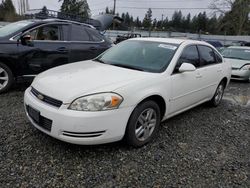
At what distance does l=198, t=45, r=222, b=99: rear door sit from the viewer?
180 inches

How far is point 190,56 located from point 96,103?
219 centimetres

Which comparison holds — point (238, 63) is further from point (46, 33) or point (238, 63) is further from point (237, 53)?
point (46, 33)

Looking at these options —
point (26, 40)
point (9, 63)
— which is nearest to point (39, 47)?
point (26, 40)

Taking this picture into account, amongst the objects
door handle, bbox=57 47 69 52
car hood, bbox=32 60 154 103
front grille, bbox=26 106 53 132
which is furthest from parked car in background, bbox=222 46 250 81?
front grille, bbox=26 106 53 132

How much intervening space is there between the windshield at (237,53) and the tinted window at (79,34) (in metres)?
6.52

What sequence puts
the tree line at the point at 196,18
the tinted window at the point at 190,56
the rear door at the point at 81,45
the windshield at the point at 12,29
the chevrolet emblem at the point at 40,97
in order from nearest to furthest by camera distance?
the chevrolet emblem at the point at 40,97, the tinted window at the point at 190,56, the windshield at the point at 12,29, the rear door at the point at 81,45, the tree line at the point at 196,18

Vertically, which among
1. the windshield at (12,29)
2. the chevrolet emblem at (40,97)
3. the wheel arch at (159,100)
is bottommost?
the wheel arch at (159,100)

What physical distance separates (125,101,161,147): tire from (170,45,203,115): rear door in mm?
429

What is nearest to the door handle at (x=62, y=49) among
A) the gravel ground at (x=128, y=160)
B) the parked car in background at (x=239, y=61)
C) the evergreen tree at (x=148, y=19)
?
the gravel ground at (x=128, y=160)

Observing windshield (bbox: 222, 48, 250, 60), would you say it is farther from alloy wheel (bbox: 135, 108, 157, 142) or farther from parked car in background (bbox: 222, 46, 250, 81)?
alloy wheel (bbox: 135, 108, 157, 142)

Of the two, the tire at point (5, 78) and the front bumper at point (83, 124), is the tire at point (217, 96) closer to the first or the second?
the front bumper at point (83, 124)

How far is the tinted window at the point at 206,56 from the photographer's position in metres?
4.60

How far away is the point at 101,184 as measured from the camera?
2547 mm

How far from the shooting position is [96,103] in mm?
2746
